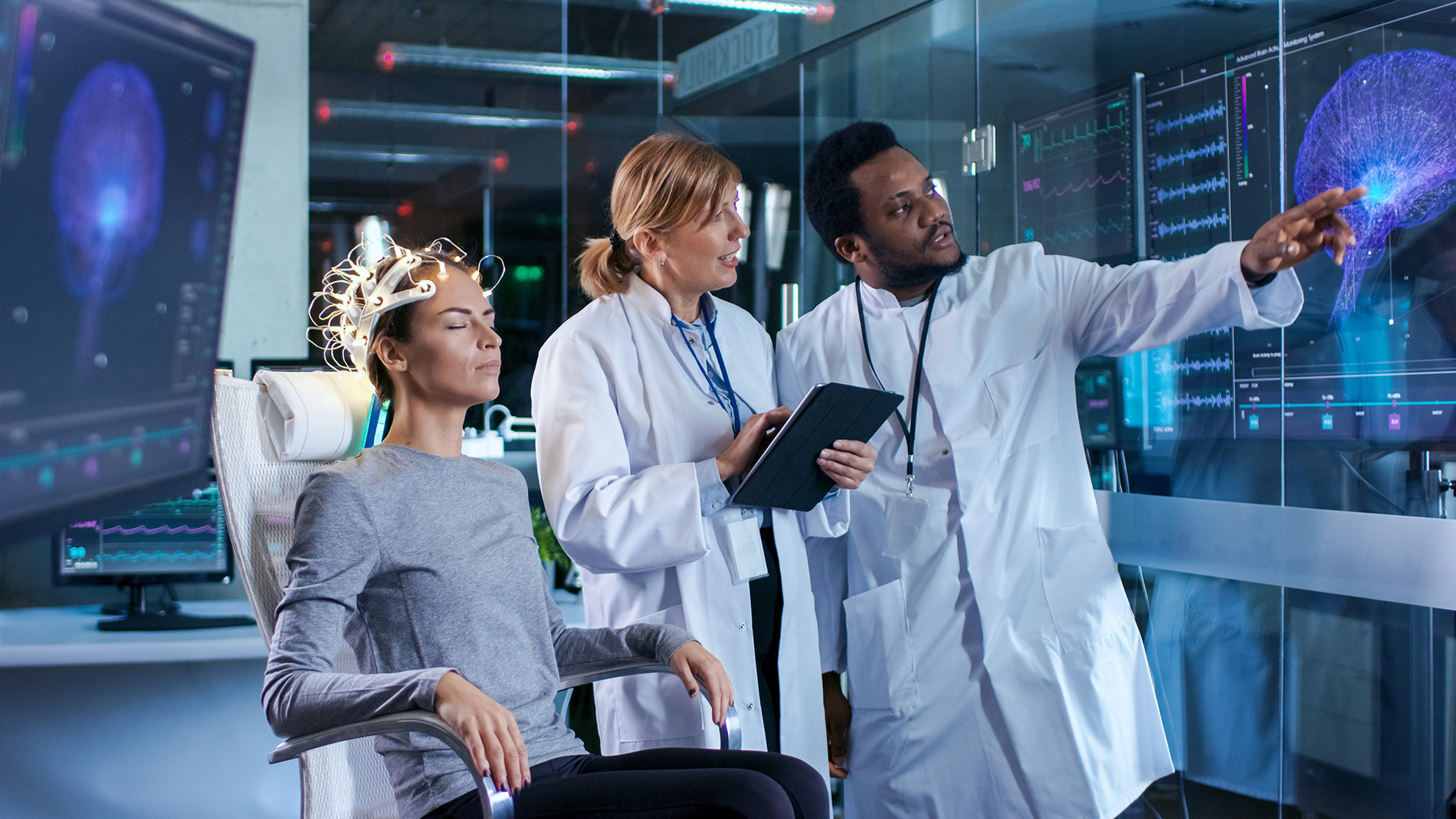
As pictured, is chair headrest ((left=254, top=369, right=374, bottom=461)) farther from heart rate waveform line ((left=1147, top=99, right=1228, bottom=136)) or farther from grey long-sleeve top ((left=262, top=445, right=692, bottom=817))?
heart rate waveform line ((left=1147, top=99, right=1228, bottom=136))

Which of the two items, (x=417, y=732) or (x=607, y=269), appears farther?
(x=607, y=269)

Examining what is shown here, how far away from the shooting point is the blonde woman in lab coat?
5.61 feet

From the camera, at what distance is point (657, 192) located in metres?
1.84

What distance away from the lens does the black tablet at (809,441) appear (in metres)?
1.60

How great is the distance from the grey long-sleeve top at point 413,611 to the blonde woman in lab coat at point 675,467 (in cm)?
18

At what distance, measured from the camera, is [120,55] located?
61 centimetres

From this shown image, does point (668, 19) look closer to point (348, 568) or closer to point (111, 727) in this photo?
point (111, 727)

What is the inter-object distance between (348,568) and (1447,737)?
1.83 m

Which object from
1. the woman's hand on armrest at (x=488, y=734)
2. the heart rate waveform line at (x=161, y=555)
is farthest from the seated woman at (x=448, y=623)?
the heart rate waveform line at (x=161, y=555)

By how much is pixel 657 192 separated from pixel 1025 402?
29.6 inches

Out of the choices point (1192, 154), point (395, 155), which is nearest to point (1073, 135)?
point (1192, 154)

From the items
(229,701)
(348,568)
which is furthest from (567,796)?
(229,701)

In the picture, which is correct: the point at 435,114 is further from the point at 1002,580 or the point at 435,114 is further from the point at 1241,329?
the point at 1002,580

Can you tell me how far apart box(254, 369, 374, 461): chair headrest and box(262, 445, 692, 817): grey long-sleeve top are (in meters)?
0.24
